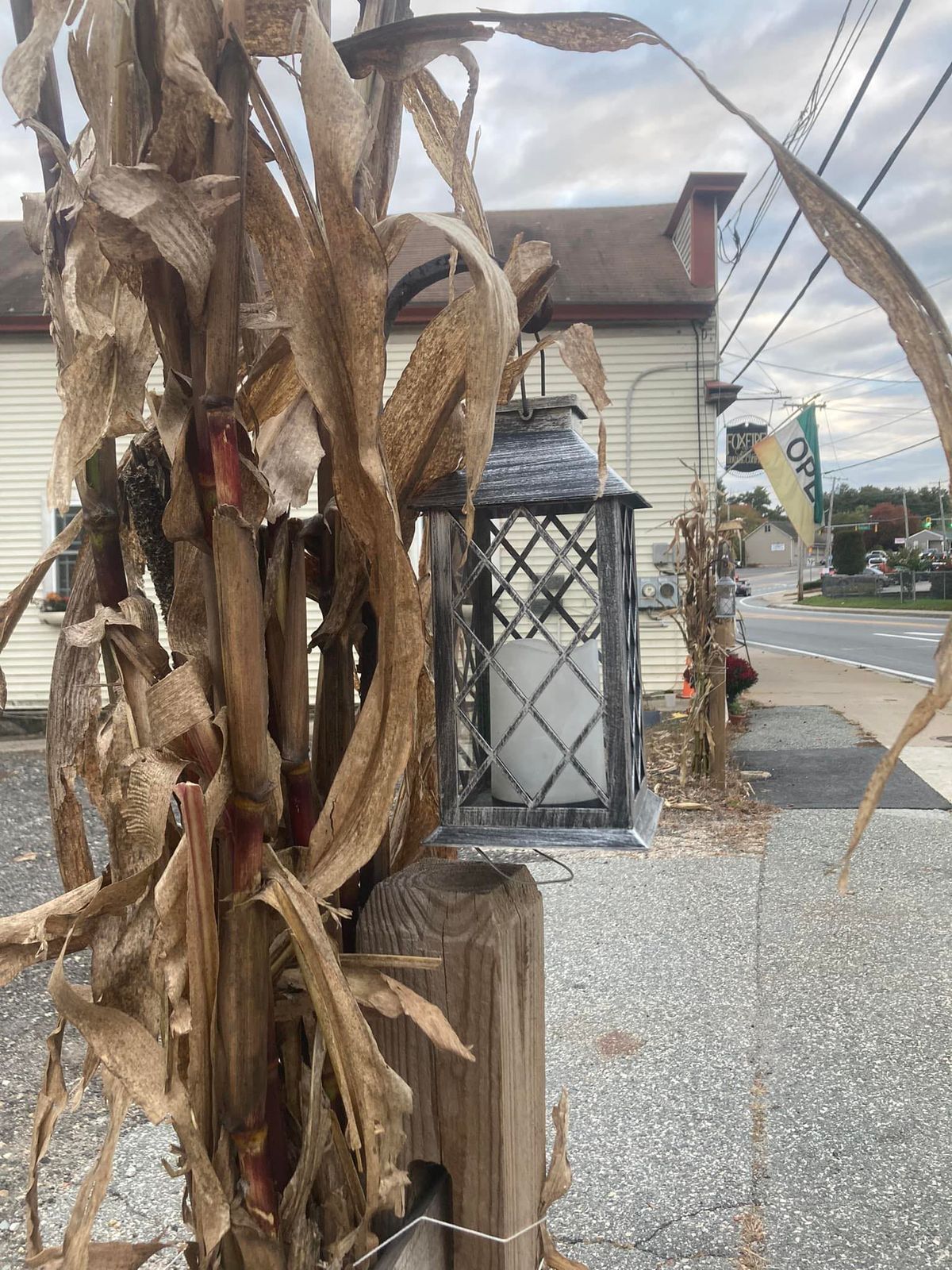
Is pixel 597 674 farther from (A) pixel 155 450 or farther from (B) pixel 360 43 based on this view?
(B) pixel 360 43

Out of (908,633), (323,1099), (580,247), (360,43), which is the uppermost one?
(580,247)

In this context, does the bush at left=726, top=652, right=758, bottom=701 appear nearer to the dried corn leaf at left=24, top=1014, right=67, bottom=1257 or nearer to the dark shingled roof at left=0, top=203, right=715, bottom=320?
the dark shingled roof at left=0, top=203, right=715, bottom=320

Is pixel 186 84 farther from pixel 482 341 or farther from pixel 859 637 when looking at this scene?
pixel 859 637

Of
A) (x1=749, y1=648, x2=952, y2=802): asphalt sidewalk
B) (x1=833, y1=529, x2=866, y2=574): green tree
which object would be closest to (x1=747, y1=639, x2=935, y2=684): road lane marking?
(x1=749, y1=648, x2=952, y2=802): asphalt sidewalk

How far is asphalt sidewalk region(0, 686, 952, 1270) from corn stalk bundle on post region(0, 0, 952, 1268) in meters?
0.85

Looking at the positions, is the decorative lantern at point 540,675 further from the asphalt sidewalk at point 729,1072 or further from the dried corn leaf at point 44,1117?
the asphalt sidewalk at point 729,1072

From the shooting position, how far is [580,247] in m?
10.3

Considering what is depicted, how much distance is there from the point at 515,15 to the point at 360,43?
12cm

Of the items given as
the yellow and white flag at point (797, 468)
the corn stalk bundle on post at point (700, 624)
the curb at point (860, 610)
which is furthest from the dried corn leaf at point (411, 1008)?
the curb at point (860, 610)

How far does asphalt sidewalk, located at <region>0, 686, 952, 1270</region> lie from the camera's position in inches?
88.5

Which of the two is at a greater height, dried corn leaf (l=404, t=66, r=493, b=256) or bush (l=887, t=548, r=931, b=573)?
dried corn leaf (l=404, t=66, r=493, b=256)

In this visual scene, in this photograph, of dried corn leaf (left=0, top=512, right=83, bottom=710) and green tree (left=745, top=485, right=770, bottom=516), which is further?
green tree (left=745, top=485, right=770, bottom=516)

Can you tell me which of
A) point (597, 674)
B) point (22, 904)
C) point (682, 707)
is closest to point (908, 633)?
point (682, 707)

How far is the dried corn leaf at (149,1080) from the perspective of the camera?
0.68 m
